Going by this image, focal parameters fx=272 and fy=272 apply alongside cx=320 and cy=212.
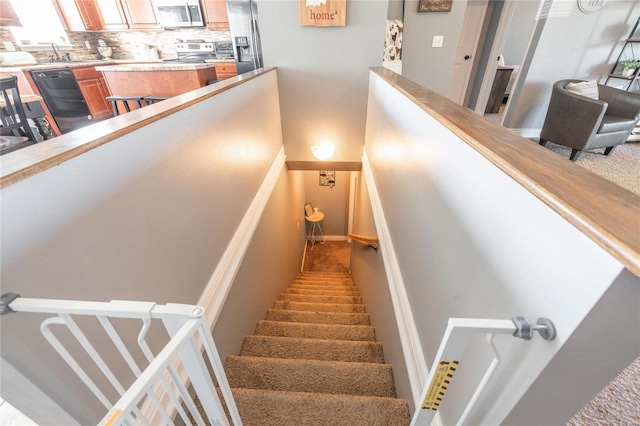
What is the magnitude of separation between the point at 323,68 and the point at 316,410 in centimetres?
288

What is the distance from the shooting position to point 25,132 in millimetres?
2471

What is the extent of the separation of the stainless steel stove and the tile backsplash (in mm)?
136

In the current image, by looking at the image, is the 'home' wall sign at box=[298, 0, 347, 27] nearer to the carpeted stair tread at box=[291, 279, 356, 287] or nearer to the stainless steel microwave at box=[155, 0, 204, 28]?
the stainless steel microwave at box=[155, 0, 204, 28]

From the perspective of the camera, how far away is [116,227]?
31.2 inches

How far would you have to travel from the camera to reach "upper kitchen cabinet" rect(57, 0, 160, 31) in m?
4.54

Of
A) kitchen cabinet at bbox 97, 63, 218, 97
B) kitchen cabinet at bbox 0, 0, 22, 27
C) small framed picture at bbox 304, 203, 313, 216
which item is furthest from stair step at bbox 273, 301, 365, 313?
kitchen cabinet at bbox 0, 0, 22, 27

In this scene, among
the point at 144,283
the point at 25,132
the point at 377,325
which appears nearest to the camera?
the point at 144,283

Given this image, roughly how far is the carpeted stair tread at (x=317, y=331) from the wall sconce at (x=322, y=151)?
193 cm

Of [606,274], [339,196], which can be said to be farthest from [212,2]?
[606,274]

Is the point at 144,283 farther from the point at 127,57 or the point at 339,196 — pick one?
the point at 127,57

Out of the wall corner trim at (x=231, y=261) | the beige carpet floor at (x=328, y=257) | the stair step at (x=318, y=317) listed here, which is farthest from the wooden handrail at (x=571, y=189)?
the beige carpet floor at (x=328, y=257)

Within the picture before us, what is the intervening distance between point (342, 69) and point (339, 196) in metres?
3.11

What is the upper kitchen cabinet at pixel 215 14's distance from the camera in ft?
14.6

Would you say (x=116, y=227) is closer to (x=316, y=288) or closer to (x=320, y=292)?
(x=320, y=292)
